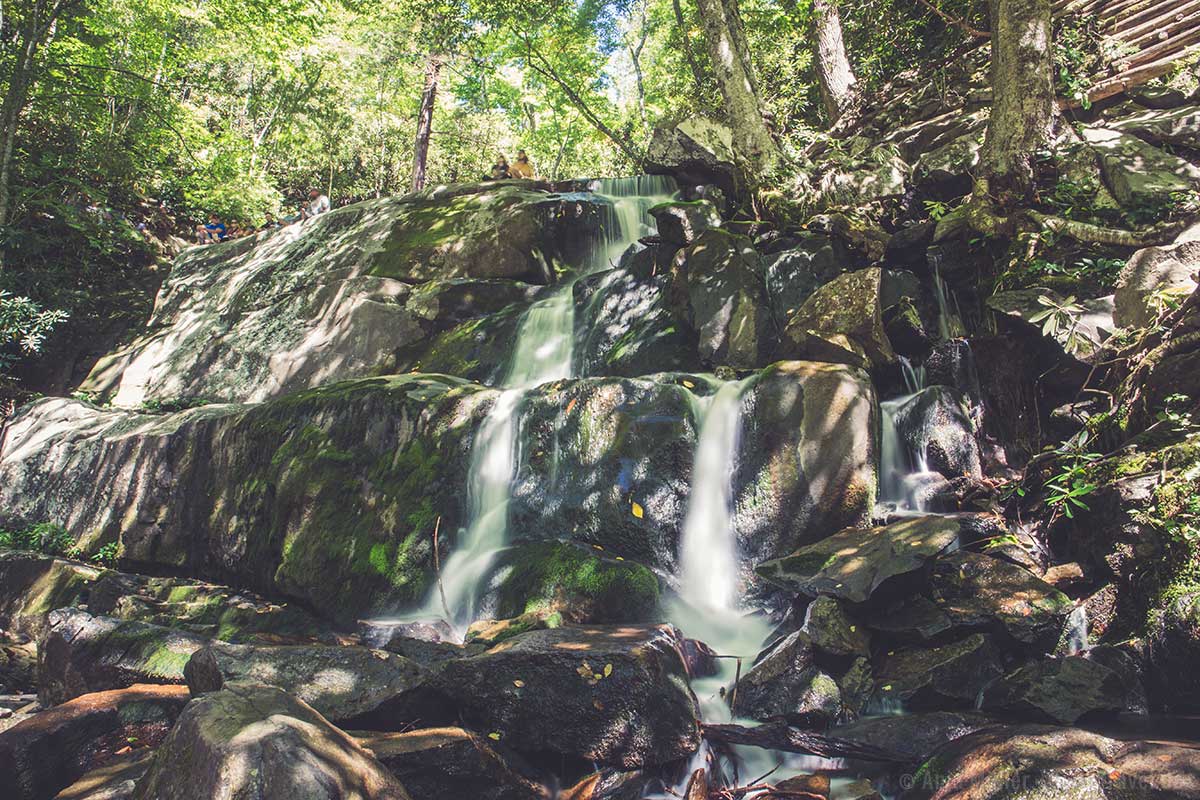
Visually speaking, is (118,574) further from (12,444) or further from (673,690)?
(673,690)

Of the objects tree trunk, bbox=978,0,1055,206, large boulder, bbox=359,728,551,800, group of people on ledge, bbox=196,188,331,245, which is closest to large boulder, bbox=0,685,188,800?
large boulder, bbox=359,728,551,800

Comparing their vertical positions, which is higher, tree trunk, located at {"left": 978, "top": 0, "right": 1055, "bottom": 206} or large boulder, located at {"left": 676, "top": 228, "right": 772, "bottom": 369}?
tree trunk, located at {"left": 978, "top": 0, "right": 1055, "bottom": 206}

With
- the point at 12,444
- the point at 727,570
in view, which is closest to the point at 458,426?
the point at 727,570

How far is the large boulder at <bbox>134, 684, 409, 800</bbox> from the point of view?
2.43 metres

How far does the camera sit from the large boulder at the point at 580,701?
12.5 feet

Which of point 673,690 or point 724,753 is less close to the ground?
point 673,690

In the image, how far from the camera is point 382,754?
339cm

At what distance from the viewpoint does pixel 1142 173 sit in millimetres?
6969

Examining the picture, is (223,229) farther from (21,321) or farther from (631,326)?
(631,326)

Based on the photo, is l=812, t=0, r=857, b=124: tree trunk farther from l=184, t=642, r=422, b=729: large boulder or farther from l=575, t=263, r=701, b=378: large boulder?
l=184, t=642, r=422, b=729: large boulder

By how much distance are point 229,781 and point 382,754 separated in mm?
1090

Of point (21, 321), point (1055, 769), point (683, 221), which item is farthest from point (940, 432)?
point (21, 321)

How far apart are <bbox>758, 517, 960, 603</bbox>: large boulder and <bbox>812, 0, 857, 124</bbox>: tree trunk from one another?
10.9 m

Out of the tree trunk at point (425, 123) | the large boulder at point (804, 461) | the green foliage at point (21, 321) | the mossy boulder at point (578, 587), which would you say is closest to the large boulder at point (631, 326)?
the large boulder at point (804, 461)
